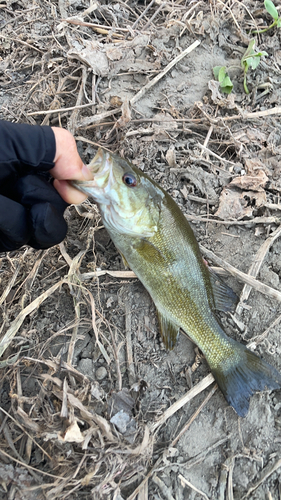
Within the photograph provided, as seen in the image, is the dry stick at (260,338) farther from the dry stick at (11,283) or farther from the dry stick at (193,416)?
the dry stick at (11,283)

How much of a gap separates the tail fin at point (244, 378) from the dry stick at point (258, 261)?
40 centimetres

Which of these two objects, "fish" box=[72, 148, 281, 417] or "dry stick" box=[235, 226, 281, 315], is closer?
"fish" box=[72, 148, 281, 417]

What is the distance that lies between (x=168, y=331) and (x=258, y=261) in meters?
0.97

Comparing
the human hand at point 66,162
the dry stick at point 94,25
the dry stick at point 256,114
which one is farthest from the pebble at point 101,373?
the dry stick at point 94,25

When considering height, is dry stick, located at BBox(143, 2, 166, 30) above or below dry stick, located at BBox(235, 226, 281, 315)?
above

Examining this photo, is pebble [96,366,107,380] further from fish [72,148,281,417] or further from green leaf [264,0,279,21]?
green leaf [264,0,279,21]

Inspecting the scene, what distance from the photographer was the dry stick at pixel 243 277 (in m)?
2.62

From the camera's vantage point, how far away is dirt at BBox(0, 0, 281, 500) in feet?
7.18

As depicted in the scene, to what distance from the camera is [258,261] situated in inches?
109

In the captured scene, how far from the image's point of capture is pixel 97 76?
3.25m

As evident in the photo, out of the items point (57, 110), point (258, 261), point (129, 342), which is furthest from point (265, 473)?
point (57, 110)

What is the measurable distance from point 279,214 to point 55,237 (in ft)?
6.39

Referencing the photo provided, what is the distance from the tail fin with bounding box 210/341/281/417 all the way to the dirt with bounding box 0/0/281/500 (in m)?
0.13

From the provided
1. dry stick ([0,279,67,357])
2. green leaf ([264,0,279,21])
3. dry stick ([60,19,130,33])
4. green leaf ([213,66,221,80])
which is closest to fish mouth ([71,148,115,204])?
dry stick ([0,279,67,357])
